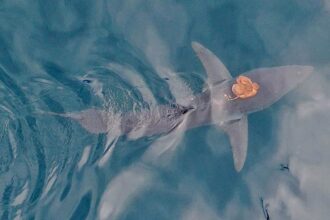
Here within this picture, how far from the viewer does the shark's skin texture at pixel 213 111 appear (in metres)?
8.16

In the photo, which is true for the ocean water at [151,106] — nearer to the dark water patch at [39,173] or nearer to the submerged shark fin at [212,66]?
the dark water patch at [39,173]

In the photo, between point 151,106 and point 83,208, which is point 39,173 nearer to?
point 83,208

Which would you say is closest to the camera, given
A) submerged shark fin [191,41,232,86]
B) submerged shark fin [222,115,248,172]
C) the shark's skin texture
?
the shark's skin texture

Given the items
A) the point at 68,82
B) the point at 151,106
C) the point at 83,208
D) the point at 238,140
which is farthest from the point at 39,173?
the point at 238,140

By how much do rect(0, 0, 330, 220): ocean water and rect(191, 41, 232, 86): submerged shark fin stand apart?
16 centimetres

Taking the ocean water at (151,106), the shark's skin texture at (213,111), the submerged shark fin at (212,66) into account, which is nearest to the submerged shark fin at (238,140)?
the shark's skin texture at (213,111)

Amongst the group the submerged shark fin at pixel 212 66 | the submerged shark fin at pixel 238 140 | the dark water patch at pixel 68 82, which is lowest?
the submerged shark fin at pixel 238 140

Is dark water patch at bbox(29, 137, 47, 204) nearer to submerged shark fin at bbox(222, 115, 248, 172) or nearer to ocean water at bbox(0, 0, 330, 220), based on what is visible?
ocean water at bbox(0, 0, 330, 220)

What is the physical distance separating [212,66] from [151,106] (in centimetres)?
134

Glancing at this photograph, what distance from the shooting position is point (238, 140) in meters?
8.41

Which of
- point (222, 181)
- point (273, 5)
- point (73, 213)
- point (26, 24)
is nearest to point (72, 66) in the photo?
point (26, 24)

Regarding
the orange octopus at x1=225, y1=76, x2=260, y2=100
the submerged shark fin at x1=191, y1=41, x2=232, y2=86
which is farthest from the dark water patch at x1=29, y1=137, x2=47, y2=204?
the orange octopus at x1=225, y1=76, x2=260, y2=100

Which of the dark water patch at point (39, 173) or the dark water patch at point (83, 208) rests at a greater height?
the dark water patch at point (39, 173)

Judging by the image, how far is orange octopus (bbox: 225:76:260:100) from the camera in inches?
355
